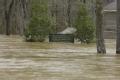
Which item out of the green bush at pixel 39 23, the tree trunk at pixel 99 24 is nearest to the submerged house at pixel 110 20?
the green bush at pixel 39 23

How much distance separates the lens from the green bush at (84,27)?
3102 cm

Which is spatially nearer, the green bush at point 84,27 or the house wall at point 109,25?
the green bush at point 84,27

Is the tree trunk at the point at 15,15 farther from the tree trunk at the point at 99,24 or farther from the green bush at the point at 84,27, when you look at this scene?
the tree trunk at the point at 99,24

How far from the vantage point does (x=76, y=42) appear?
3253 cm

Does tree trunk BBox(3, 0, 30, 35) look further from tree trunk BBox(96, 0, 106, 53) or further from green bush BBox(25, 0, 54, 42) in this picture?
tree trunk BBox(96, 0, 106, 53)

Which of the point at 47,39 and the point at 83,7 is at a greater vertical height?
the point at 83,7

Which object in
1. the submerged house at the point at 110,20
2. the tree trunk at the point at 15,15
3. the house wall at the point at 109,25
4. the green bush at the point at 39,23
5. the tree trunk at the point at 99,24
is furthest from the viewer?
the tree trunk at the point at 15,15

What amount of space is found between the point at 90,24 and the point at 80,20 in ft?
2.35

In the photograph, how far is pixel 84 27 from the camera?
3106 centimetres

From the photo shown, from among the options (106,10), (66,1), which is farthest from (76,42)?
(66,1)

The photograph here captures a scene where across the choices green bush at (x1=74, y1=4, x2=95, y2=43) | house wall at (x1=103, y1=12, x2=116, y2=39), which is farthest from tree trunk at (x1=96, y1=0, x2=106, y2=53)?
house wall at (x1=103, y1=12, x2=116, y2=39)

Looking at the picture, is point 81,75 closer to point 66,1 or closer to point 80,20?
point 80,20

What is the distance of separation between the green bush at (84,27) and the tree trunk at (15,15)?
1923cm

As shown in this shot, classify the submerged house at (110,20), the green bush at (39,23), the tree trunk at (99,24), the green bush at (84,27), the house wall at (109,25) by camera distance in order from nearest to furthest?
the tree trunk at (99,24), the green bush at (84,27), the green bush at (39,23), the submerged house at (110,20), the house wall at (109,25)
